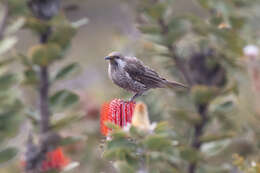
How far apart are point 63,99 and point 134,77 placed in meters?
0.61

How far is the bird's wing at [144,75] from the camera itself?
2904 mm

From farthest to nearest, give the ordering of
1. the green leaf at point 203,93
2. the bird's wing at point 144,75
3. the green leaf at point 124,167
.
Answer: the green leaf at point 203,93 < the bird's wing at point 144,75 < the green leaf at point 124,167

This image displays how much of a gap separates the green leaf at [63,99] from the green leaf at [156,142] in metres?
1.52

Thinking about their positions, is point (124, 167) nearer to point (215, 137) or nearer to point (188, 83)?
point (215, 137)

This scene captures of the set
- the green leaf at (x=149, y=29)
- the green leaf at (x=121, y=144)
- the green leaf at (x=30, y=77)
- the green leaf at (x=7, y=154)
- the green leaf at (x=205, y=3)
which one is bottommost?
the green leaf at (x=121, y=144)

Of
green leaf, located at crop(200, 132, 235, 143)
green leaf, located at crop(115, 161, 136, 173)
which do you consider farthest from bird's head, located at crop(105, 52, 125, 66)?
green leaf, located at crop(115, 161, 136, 173)

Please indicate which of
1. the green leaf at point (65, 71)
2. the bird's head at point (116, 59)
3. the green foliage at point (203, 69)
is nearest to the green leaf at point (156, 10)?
the green foliage at point (203, 69)

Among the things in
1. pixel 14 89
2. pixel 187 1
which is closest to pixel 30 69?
pixel 14 89

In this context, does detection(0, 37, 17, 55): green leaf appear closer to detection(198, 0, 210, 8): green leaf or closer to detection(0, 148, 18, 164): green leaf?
detection(0, 148, 18, 164): green leaf

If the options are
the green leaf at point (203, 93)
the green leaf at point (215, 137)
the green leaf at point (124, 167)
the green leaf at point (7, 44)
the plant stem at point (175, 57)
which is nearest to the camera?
the green leaf at point (124, 167)

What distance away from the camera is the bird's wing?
290 cm

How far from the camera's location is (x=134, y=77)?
2.96 m

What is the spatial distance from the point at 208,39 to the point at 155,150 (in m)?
1.80

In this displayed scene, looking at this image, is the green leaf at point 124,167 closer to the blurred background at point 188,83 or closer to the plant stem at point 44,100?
the blurred background at point 188,83
